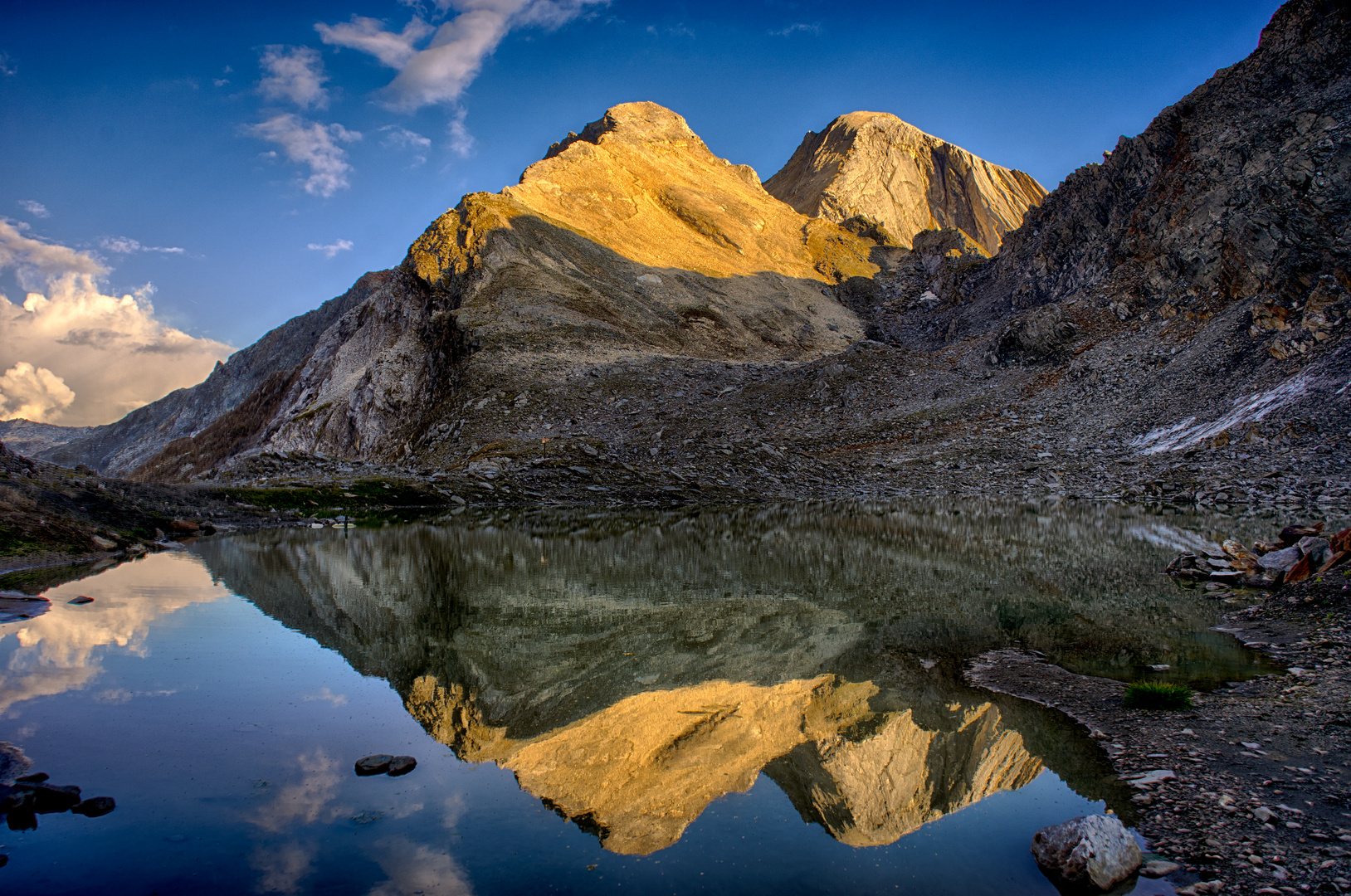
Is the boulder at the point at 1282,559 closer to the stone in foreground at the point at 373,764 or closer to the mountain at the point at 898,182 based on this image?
the stone in foreground at the point at 373,764

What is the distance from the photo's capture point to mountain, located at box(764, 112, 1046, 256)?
158 metres

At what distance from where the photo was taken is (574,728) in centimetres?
766

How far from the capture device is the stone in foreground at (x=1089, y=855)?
468cm

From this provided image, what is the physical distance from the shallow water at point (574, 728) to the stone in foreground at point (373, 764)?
0.64 ft

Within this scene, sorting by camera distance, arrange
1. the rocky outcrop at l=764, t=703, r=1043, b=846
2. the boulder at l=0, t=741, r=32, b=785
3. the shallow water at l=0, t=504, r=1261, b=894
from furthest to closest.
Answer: the boulder at l=0, t=741, r=32, b=785 < the rocky outcrop at l=764, t=703, r=1043, b=846 < the shallow water at l=0, t=504, r=1261, b=894

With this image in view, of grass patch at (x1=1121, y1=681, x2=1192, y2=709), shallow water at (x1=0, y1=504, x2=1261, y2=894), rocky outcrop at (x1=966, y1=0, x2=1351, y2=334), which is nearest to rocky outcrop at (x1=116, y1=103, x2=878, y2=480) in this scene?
rocky outcrop at (x1=966, y1=0, x2=1351, y2=334)

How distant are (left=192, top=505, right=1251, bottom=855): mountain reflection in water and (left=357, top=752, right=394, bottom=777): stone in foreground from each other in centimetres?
74

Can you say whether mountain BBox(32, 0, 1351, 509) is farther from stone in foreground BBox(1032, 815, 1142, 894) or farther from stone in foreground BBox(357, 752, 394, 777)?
stone in foreground BBox(357, 752, 394, 777)

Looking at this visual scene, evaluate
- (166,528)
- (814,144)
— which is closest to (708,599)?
(166,528)

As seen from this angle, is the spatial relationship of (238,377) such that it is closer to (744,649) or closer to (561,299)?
(561,299)

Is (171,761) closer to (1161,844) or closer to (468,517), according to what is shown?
(1161,844)

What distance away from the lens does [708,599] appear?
1445 centimetres

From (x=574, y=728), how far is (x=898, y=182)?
18495cm

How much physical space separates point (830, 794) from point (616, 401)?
4772cm
